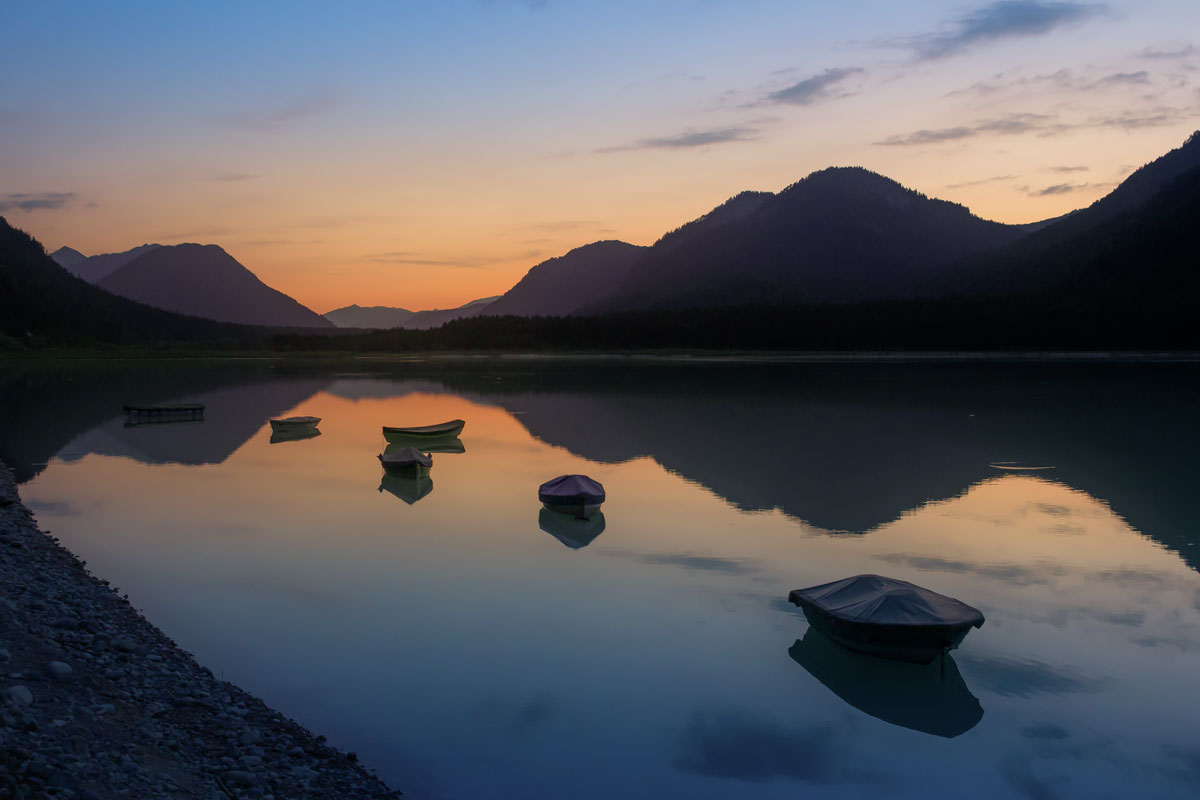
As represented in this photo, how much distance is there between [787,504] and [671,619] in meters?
7.11

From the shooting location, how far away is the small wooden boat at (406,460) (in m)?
19.7

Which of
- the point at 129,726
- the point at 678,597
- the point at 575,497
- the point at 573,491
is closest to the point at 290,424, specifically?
the point at 573,491

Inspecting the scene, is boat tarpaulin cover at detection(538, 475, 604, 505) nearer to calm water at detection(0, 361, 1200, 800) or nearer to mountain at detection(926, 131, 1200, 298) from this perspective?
calm water at detection(0, 361, 1200, 800)

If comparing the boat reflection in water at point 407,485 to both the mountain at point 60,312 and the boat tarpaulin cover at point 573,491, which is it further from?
the mountain at point 60,312

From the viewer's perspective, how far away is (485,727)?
24.3ft

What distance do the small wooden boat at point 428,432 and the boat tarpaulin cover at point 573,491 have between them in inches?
427

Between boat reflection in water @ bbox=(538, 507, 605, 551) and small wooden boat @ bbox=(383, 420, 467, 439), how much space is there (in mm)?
10678

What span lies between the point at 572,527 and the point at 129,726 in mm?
9318

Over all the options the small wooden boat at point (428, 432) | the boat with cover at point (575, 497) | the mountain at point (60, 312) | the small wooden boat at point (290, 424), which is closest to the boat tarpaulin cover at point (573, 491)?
the boat with cover at point (575, 497)

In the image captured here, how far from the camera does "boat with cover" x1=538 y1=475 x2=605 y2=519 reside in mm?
15453

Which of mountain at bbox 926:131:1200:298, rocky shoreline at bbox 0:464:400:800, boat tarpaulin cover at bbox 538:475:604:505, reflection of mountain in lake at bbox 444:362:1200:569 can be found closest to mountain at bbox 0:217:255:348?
reflection of mountain in lake at bbox 444:362:1200:569

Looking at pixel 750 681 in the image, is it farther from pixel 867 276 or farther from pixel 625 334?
pixel 867 276

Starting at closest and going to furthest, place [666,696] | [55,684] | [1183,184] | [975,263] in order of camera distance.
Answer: [55,684] < [666,696] < [1183,184] < [975,263]

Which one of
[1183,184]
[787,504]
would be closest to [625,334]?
[1183,184]
